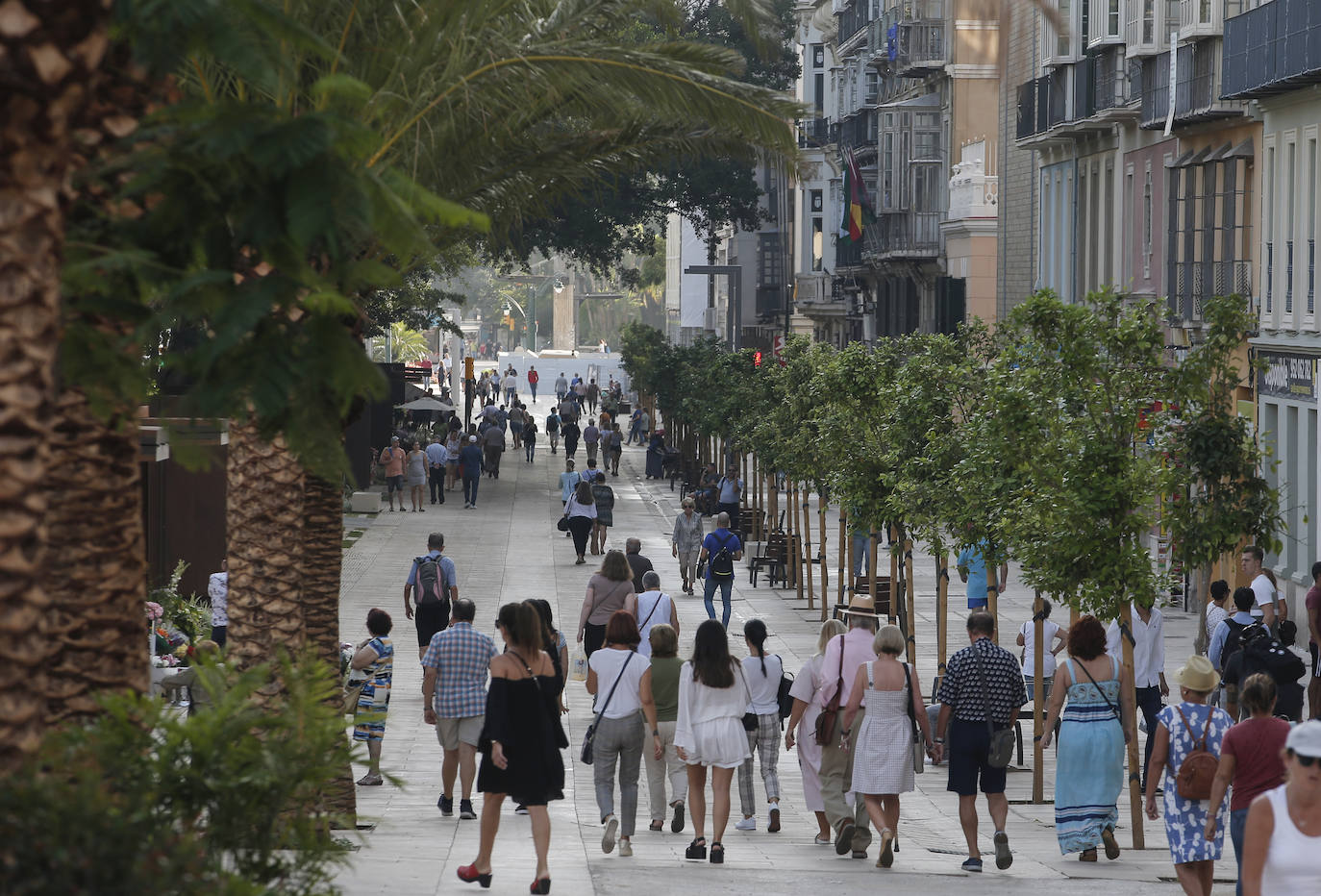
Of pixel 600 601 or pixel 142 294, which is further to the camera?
pixel 600 601

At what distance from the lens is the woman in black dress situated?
34.7 ft

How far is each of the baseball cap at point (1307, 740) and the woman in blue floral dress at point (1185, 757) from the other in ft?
8.56

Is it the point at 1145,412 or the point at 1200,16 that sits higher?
the point at 1200,16

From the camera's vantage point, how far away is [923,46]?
5203cm

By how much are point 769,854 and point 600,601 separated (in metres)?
5.26

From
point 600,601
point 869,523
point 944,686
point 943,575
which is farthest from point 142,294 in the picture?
point 869,523

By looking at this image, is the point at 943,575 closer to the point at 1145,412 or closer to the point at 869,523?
the point at 869,523

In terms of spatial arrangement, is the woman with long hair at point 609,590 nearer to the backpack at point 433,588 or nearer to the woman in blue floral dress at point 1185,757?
the backpack at point 433,588

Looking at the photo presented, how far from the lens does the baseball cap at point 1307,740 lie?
7246 mm

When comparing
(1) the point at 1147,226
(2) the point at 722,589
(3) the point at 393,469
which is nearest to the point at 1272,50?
(1) the point at 1147,226

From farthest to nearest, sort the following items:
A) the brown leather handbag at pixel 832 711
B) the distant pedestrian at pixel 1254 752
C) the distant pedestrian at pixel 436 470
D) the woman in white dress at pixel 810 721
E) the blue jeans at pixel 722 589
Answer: the distant pedestrian at pixel 436 470, the blue jeans at pixel 722 589, the woman in white dress at pixel 810 721, the brown leather handbag at pixel 832 711, the distant pedestrian at pixel 1254 752

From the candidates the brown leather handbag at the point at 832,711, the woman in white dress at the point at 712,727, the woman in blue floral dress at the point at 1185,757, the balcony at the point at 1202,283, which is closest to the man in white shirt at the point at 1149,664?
the brown leather handbag at the point at 832,711

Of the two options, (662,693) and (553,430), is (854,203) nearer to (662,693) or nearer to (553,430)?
(553,430)

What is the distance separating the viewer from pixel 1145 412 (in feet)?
49.3
